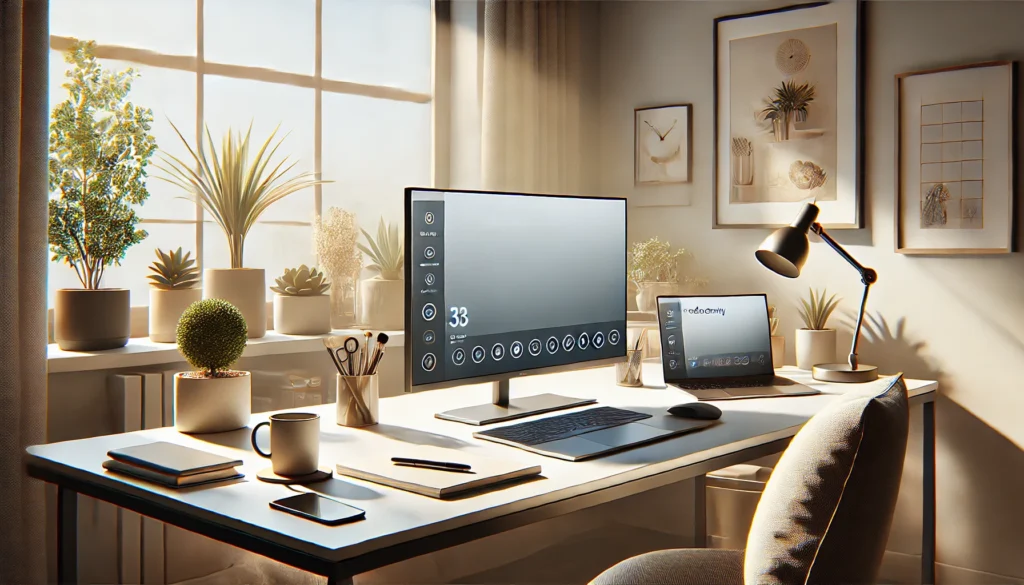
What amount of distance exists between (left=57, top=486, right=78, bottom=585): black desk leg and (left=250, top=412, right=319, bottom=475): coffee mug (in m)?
0.43

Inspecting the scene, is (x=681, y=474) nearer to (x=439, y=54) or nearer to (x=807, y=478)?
(x=807, y=478)

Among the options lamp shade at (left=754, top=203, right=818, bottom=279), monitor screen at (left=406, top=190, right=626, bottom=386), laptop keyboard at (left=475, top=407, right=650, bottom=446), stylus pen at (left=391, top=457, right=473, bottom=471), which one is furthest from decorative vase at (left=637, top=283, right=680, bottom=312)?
stylus pen at (left=391, top=457, right=473, bottom=471)

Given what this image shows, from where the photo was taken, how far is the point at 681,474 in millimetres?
1518

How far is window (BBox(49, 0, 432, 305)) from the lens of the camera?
2.41 m

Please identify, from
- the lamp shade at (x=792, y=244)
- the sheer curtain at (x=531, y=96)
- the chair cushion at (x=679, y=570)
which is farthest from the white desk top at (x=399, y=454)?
the sheer curtain at (x=531, y=96)

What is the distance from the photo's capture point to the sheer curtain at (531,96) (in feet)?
10.1

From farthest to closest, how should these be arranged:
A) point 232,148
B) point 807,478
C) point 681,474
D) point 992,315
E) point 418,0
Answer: point 418,0 < point 992,315 < point 232,148 < point 681,474 < point 807,478

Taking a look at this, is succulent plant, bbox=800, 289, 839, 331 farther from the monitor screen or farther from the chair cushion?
the chair cushion

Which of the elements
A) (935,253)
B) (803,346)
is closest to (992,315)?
(935,253)

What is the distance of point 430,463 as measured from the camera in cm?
137

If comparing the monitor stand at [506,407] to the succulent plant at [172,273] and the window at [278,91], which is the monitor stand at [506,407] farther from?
the window at [278,91]

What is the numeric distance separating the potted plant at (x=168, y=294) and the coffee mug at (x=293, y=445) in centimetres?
105

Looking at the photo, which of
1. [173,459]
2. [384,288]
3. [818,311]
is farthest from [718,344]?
[173,459]

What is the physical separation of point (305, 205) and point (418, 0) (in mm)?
898
